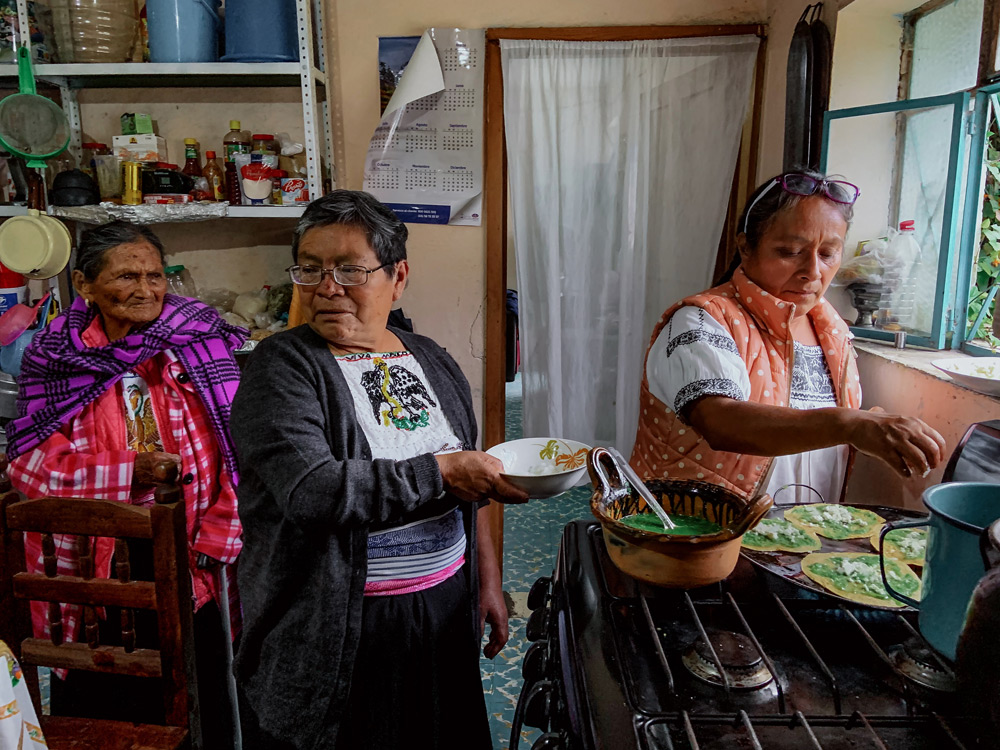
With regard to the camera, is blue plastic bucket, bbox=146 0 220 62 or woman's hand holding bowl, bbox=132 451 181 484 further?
blue plastic bucket, bbox=146 0 220 62

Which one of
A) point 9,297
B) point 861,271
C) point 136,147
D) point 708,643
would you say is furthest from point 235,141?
point 708,643

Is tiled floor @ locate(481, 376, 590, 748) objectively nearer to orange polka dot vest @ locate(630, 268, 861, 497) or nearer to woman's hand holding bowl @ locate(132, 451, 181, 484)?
orange polka dot vest @ locate(630, 268, 861, 497)

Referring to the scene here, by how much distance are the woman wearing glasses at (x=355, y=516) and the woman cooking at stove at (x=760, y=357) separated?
42cm

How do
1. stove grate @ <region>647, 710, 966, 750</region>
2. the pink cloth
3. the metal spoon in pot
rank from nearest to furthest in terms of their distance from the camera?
stove grate @ <region>647, 710, 966, 750</region> → the metal spoon in pot → the pink cloth

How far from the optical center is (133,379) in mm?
1736

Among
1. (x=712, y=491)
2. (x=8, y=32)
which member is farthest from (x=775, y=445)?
(x=8, y=32)

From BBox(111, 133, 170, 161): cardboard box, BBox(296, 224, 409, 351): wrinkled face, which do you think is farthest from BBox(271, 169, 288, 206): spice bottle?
BBox(296, 224, 409, 351): wrinkled face

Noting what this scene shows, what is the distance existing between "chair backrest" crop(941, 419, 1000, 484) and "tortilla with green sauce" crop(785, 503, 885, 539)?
16 cm

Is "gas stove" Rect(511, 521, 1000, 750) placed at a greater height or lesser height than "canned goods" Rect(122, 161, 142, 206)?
lesser

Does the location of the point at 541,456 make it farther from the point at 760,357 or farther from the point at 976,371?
the point at 976,371

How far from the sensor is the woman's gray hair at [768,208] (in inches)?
54.1

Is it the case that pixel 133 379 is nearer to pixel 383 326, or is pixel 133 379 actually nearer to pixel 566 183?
pixel 383 326

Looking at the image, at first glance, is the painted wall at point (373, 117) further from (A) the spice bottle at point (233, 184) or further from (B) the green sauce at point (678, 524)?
(B) the green sauce at point (678, 524)

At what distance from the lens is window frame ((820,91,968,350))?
5.61 feet
